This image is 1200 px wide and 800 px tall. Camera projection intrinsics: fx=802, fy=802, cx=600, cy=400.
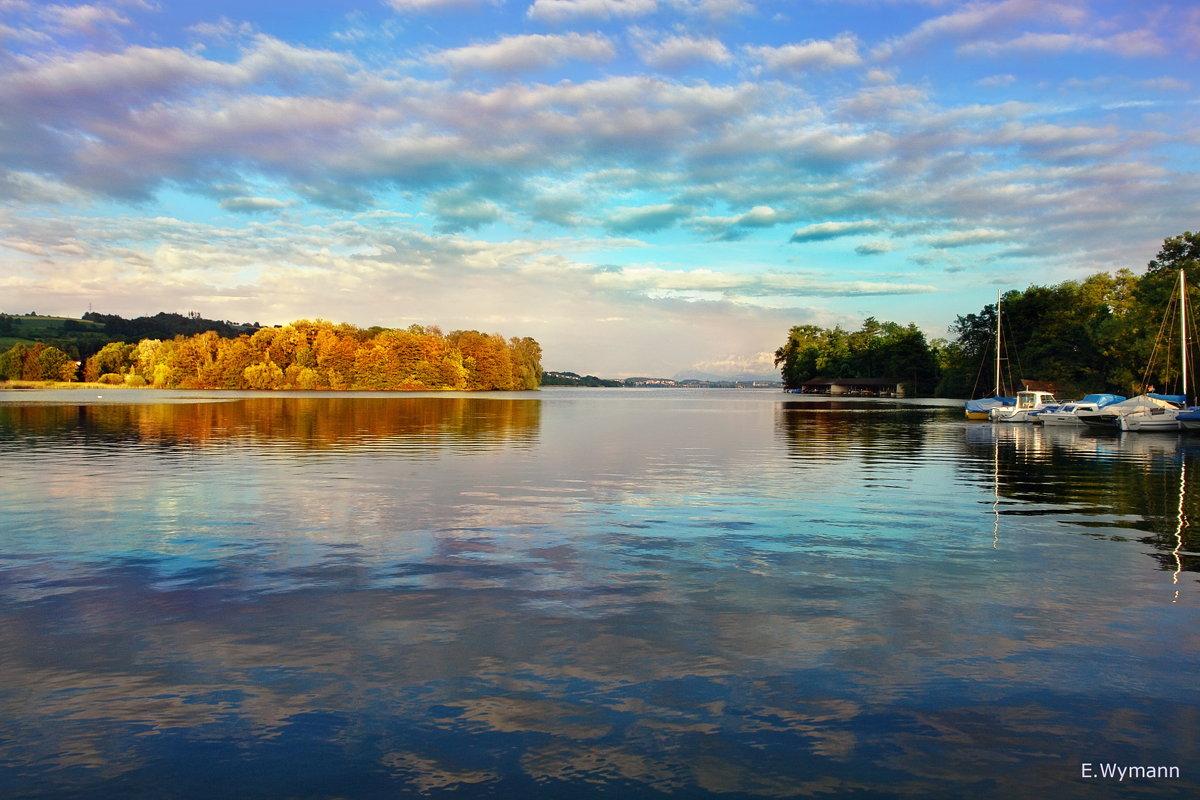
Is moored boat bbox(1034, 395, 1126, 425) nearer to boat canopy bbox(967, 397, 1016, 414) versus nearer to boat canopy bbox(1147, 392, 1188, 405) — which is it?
boat canopy bbox(1147, 392, 1188, 405)

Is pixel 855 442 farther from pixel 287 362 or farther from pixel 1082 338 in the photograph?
pixel 287 362

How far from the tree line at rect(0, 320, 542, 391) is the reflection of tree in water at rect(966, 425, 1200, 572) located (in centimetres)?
14215

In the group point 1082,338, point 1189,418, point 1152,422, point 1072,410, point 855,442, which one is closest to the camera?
point 855,442

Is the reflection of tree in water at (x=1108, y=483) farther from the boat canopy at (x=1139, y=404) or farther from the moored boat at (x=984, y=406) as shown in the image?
the moored boat at (x=984, y=406)

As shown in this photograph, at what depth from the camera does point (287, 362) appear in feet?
536

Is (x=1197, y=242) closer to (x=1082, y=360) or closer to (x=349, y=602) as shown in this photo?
(x=1082, y=360)

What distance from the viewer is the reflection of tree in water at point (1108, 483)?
569 inches

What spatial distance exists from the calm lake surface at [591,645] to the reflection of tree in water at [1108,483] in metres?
0.22

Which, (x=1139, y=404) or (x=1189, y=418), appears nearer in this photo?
(x=1189, y=418)

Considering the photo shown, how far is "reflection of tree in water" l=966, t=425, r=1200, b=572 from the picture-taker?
47.4 ft

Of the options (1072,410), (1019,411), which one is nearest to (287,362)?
(1019,411)

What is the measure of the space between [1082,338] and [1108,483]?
312 ft

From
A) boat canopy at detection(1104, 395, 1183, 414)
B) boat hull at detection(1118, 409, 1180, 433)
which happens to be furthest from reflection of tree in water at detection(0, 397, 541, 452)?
boat canopy at detection(1104, 395, 1183, 414)

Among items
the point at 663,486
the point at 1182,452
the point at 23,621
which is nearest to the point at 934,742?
the point at 23,621
